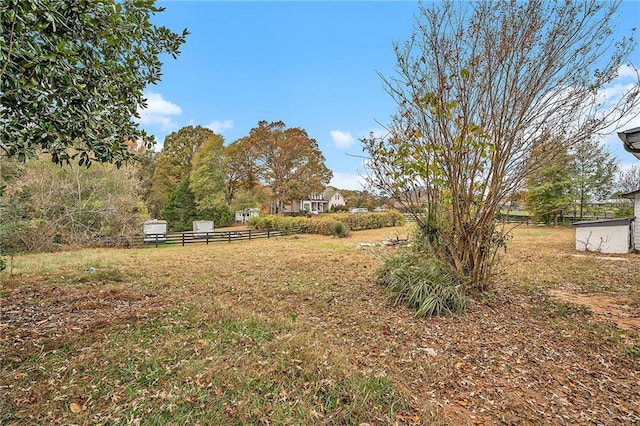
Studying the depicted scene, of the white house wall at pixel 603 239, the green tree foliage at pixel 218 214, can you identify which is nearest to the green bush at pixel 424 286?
the white house wall at pixel 603 239

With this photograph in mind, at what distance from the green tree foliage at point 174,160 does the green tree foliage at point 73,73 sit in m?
23.8

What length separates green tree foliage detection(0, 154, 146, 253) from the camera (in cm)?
946

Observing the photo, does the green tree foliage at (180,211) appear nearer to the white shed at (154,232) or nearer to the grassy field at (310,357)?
the white shed at (154,232)

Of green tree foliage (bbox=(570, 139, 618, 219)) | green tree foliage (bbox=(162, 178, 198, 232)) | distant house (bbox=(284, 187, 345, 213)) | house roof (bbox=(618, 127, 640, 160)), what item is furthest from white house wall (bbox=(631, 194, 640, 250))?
distant house (bbox=(284, 187, 345, 213))

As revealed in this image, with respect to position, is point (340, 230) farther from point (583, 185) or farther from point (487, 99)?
point (583, 185)

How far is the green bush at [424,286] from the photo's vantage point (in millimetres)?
4008

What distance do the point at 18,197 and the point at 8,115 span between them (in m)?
10.5

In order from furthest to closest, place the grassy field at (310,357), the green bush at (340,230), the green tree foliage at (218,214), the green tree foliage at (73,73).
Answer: the green tree foliage at (218,214) < the green bush at (340,230) < the grassy field at (310,357) < the green tree foliage at (73,73)

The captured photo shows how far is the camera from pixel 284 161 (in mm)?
26391

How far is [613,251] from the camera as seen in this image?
960 centimetres

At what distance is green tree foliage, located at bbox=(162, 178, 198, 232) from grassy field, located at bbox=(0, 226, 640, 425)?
1749 cm

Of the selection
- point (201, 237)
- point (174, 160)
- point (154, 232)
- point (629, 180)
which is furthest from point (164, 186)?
point (629, 180)

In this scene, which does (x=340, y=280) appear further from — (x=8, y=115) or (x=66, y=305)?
(x=8, y=115)

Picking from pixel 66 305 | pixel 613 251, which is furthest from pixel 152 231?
pixel 613 251
